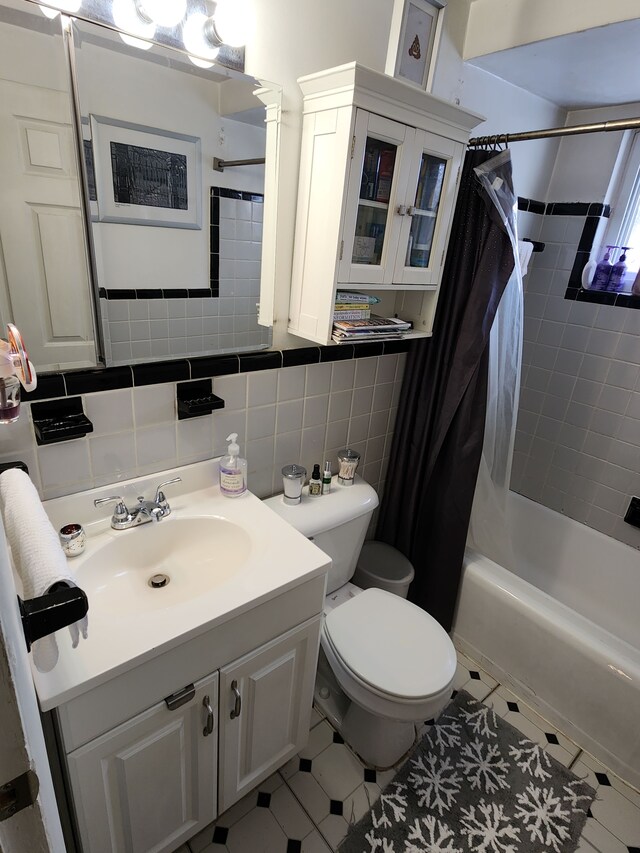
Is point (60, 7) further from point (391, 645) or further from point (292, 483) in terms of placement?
point (391, 645)

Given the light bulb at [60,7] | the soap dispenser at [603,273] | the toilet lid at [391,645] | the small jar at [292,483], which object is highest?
the light bulb at [60,7]

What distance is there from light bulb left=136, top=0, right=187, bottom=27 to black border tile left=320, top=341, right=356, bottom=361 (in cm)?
84

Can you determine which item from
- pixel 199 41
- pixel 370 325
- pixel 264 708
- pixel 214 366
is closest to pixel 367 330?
pixel 370 325

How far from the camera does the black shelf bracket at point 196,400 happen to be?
48.0 inches

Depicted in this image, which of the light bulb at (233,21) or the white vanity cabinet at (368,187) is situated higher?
the light bulb at (233,21)

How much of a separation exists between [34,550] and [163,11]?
1070 millimetres

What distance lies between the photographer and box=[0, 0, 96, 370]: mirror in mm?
866

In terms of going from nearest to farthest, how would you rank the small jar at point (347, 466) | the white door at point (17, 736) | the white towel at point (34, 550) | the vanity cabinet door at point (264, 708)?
1. the white door at point (17, 736)
2. the white towel at point (34, 550)
3. the vanity cabinet door at point (264, 708)
4. the small jar at point (347, 466)

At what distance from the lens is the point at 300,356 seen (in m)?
1.44

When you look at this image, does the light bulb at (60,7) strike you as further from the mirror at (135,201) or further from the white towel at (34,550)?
the white towel at (34,550)

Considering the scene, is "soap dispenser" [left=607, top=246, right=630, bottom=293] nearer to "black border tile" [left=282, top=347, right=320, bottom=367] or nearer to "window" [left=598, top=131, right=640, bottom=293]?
"window" [left=598, top=131, right=640, bottom=293]

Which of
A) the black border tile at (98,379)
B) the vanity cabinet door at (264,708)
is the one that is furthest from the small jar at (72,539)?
the vanity cabinet door at (264,708)

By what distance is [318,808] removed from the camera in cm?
136

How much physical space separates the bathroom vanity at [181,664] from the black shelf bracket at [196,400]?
Result: 0.18 meters
